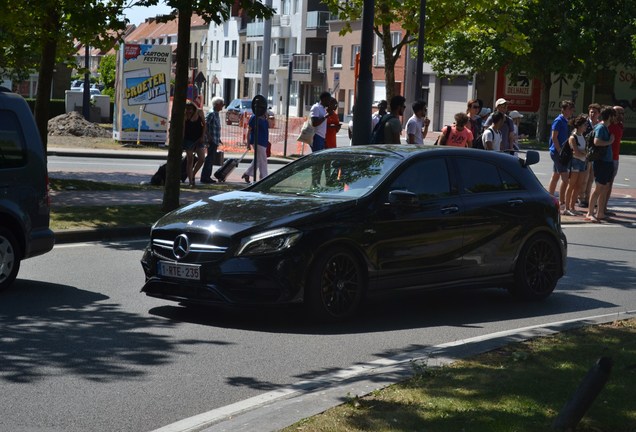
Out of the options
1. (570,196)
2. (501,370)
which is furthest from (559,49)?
(501,370)

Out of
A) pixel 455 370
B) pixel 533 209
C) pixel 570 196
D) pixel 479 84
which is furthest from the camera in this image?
pixel 479 84

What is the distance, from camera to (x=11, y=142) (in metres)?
10.9

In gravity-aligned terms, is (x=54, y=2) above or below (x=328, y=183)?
above

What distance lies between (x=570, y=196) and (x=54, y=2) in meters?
9.30

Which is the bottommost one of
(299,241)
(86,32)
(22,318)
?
(22,318)

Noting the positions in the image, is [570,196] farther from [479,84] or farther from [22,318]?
[479,84]

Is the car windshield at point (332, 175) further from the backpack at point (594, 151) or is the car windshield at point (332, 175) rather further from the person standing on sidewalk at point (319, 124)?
the person standing on sidewalk at point (319, 124)

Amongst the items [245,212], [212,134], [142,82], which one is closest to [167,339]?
[245,212]

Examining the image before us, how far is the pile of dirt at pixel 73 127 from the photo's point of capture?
40.0 metres

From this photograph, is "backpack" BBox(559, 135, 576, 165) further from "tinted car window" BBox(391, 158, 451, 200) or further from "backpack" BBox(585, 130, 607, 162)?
"tinted car window" BBox(391, 158, 451, 200)

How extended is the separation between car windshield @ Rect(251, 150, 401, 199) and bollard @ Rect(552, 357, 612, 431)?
4879 mm

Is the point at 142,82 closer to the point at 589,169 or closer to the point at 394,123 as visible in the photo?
the point at 589,169

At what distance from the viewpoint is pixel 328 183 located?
416 inches

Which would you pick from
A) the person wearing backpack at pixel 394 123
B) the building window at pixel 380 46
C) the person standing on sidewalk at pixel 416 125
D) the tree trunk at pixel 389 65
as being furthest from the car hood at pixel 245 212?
the building window at pixel 380 46
